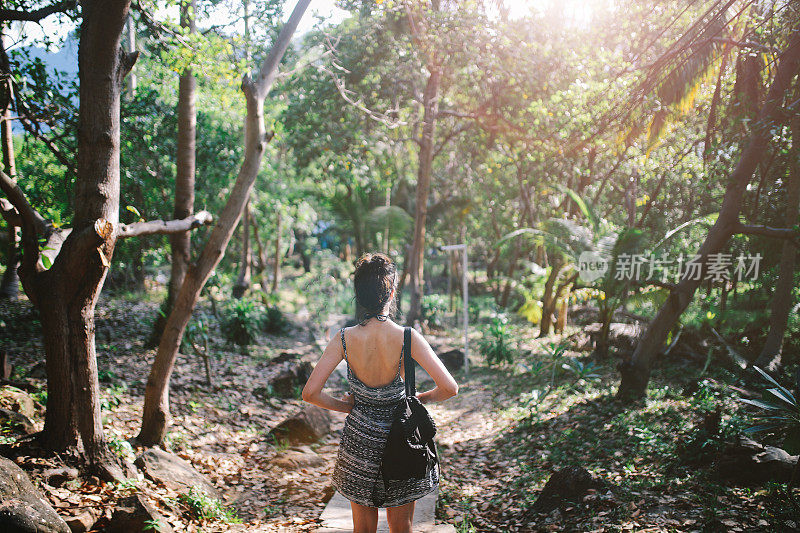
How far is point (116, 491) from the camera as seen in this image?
3.61 metres

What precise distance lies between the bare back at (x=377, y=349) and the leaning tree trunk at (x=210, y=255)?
250 centimetres

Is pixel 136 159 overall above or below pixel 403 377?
above

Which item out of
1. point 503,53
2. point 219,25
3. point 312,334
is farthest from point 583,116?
point 312,334

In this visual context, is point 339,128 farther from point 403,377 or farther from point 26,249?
point 403,377

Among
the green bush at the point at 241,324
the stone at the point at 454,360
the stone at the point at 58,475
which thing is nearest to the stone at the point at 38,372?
the stone at the point at 58,475

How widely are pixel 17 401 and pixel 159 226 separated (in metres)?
2.05

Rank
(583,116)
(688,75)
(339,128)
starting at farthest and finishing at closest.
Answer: (339,128)
(583,116)
(688,75)

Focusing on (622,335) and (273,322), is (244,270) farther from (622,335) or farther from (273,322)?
(622,335)

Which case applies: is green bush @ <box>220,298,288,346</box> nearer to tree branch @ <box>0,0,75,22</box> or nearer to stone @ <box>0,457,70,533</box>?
tree branch @ <box>0,0,75,22</box>

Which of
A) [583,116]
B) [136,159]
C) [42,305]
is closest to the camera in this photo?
[42,305]

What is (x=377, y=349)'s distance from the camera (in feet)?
8.56

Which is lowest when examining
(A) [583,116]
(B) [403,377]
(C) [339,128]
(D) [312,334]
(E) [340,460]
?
(D) [312,334]

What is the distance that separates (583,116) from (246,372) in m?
6.59

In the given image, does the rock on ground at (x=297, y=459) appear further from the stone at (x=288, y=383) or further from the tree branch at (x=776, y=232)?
the tree branch at (x=776, y=232)
